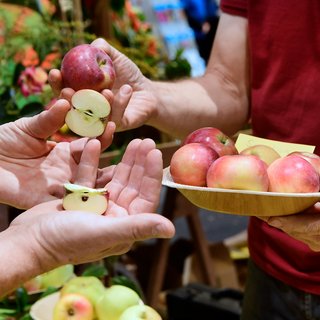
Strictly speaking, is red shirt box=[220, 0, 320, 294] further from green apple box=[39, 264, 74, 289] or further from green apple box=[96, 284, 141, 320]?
green apple box=[39, 264, 74, 289]

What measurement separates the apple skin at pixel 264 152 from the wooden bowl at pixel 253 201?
183 mm

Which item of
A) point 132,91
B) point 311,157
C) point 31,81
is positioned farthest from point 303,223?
point 31,81

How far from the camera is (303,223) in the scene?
1.14 metres

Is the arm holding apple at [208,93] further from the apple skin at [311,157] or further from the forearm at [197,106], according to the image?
the apple skin at [311,157]

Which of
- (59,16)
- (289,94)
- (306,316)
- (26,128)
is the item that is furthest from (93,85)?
(59,16)

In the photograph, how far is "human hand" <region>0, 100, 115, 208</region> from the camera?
3.98 ft

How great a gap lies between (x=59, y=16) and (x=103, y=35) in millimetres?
185

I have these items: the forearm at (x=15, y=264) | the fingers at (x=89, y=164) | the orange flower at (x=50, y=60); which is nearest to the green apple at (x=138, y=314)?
the fingers at (x=89, y=164)

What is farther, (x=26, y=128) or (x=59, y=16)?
(x=59, y=16)

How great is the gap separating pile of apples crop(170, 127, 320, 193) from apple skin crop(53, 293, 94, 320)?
41 centimetres

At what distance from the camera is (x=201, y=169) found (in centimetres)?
128

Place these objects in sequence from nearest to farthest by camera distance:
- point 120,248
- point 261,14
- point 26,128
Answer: point 120,248
point 26,128
point 261,14

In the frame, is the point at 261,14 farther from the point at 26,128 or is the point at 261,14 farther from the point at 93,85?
the point at 26,128

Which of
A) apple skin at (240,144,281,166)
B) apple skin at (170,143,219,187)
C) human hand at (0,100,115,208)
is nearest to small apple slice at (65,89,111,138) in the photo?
human hand at (0,100,115,208)
